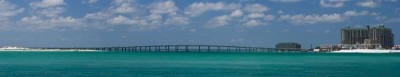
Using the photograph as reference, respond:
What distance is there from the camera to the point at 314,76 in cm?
4672

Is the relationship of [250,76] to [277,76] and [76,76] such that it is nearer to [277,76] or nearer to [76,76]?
[277,76]

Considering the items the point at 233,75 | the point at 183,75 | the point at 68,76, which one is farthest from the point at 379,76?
the point at 68,76

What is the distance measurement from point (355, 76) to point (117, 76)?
51.0 ft

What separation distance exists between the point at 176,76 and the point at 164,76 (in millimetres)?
788

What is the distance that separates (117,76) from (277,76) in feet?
34.8

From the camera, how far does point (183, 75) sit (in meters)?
48.1

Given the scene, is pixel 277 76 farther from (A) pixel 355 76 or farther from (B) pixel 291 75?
(A) pixel 355 76

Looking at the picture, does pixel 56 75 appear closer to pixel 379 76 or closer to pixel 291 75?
pixel 291 75

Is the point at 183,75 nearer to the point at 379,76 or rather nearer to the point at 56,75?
the point at 56,75

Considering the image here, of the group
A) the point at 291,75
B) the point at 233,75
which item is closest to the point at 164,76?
the point at 233,75

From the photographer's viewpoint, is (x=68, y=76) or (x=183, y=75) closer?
(x=68, y=76)

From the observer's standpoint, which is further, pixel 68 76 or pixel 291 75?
pixel 291 75

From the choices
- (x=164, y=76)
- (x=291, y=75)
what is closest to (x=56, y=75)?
(x=164, y=76)

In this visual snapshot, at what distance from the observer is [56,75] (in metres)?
46.4
